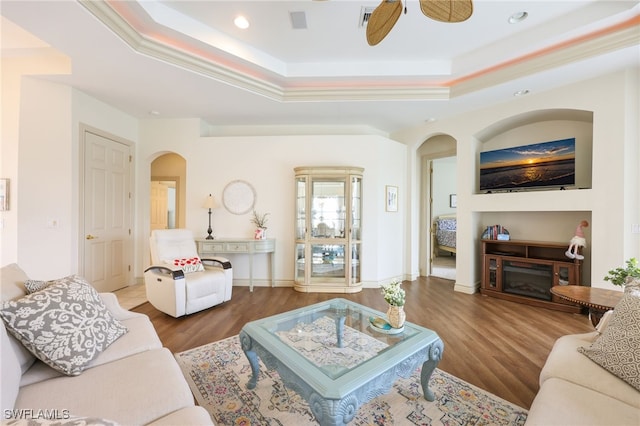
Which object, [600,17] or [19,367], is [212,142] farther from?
[600,17]

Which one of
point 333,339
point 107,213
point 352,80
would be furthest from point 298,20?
point 107,213

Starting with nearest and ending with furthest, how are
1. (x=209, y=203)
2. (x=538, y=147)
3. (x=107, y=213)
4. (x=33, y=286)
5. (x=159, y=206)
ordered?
(x=33, y=286) < (x=538, y=147) < (x=107, y=213) < (x=209, y=203) < (x=159, y=206)

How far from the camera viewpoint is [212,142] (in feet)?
15.0

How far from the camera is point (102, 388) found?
1.22 metres

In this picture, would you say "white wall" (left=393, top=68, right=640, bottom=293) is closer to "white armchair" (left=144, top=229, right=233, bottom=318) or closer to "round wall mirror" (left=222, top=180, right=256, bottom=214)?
"round wall mirror" (left=222, top=180, right=256, bottom=214)

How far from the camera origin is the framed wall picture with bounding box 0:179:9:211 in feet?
10.4

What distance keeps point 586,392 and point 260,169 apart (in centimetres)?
433

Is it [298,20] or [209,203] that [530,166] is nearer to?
[298,20]

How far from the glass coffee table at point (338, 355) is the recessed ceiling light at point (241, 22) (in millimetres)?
2918

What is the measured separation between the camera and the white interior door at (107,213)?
374cm


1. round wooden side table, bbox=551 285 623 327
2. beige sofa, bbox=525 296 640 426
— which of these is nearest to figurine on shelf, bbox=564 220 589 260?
round wooden side table, bbox=551 285 623 327

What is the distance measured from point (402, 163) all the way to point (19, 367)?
4.99 meters

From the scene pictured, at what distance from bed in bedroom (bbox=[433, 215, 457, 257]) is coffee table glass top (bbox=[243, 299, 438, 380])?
5399 millimetres

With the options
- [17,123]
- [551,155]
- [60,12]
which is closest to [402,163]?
[551,155]
